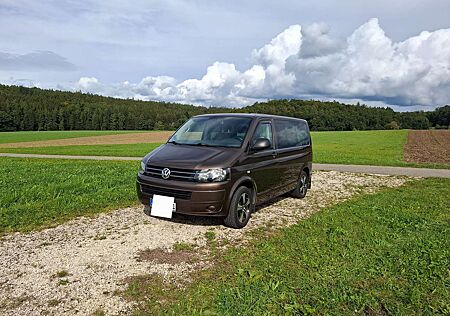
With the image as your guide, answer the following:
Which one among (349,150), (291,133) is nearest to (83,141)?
(349,150)

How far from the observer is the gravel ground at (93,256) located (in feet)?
10.3

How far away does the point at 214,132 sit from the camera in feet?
19.4

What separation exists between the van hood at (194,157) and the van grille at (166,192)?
1.19 ft

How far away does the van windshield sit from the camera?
5.64 m

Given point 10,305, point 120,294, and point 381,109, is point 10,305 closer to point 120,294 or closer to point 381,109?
point 120,294

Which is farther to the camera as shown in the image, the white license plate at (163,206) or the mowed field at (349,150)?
the mowed field at (349,150)

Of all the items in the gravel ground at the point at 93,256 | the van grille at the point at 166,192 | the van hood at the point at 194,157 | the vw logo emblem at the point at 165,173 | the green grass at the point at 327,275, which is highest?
the van hood at the point at 194,157

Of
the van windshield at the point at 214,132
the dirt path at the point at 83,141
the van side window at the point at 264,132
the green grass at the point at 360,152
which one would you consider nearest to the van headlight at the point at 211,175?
the van windshield at the point at 214,132

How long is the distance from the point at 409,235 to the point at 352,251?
1291 millimetres

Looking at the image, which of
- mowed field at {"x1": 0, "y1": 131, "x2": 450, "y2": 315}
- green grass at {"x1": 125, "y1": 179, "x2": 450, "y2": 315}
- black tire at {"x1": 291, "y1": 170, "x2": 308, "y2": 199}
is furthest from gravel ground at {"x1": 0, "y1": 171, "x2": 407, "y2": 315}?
black tire at {"x1": 291, "y1": 170, "x2": 308, "y2": 199}

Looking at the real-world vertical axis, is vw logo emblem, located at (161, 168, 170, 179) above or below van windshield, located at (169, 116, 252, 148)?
below

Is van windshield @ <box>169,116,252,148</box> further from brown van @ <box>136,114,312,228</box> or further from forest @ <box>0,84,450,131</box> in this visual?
forest @ <box>0,84,450,131</box>

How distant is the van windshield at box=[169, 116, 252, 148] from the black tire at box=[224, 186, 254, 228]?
79cm

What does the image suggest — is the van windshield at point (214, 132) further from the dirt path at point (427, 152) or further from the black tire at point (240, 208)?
the dirt path at point (427, 152)
